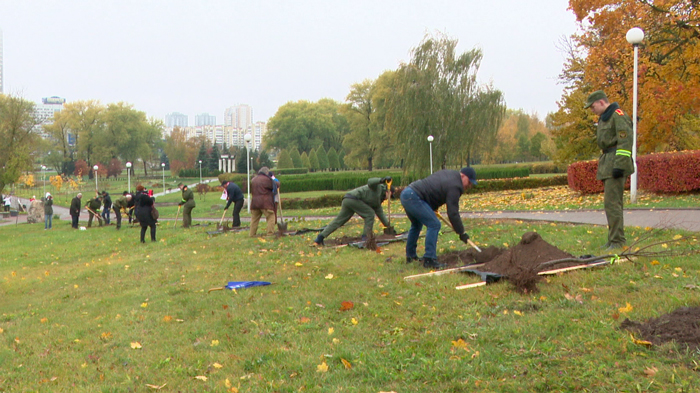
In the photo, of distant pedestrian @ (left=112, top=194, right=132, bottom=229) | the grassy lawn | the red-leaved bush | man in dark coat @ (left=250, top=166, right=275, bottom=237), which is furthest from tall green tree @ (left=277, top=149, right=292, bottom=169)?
the grassy lawn

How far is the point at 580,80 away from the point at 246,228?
2585cm

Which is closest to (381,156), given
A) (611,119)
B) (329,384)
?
(611,119)

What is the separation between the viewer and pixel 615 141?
7207 millimetres

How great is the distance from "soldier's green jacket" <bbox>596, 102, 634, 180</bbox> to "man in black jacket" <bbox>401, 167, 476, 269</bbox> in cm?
187

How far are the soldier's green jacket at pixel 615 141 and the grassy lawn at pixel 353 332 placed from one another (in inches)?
48.2

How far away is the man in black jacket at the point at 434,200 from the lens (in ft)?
23.3

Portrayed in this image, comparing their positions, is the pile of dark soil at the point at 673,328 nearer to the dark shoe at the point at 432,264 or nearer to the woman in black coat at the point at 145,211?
the dark shoe at the point at 432,264

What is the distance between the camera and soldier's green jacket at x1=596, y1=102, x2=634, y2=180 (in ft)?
23.0

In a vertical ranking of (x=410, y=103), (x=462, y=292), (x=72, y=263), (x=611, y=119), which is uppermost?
(x=410, y=103)

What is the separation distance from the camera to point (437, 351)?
4051mm

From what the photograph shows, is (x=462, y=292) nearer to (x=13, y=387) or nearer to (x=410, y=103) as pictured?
(x=13, y=387)

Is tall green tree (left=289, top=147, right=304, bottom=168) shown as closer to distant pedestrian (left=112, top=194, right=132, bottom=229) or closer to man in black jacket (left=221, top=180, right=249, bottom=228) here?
distant pedestrian (left=112, top=194, right=132, bottom=229)

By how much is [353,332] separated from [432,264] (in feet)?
9.01

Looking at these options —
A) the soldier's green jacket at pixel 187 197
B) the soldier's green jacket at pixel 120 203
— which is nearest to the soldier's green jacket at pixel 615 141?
the soldier's green jacket at pixel 187 197
